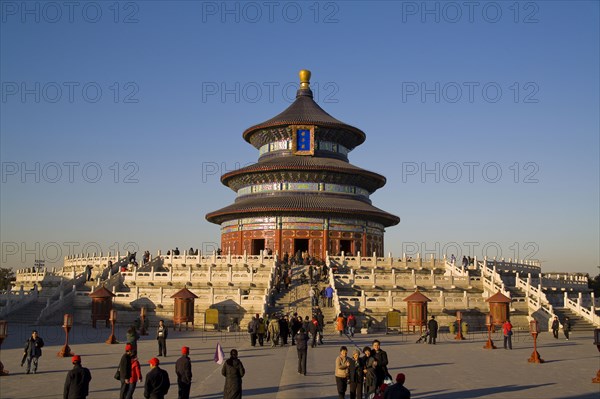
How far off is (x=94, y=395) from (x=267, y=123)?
46.1 m

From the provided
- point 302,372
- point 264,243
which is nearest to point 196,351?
point 302,372

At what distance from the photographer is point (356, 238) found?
178 feet

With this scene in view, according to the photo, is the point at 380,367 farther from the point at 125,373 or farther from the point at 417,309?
the point at 417,309

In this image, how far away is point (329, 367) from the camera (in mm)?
19547

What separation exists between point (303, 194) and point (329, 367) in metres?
36.4

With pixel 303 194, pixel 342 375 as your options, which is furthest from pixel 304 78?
pixel 342 375

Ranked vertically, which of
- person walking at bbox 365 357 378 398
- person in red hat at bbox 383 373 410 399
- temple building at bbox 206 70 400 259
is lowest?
person walking at bbox 365 357 378 398

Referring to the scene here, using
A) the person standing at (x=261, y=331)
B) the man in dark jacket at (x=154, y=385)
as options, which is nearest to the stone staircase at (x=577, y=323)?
the person standing at (x=261, y=331)

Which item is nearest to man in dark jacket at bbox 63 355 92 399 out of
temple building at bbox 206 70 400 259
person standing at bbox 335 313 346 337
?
person standing at bbox 335 313 346 337

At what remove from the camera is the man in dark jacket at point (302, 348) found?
1773cm

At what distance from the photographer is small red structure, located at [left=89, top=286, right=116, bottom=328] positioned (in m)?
32.7

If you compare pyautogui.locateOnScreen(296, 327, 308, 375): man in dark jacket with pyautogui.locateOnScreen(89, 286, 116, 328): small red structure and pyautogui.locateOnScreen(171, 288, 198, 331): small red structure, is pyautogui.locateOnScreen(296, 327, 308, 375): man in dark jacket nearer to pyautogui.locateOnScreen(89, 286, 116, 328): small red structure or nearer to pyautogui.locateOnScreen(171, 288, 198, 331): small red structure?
pyautogui.locateOnScreen(171, 288, 198, 331): small red structure

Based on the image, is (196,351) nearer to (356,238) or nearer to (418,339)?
(418,339)

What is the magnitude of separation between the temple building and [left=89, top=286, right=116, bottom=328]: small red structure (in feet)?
69.1
